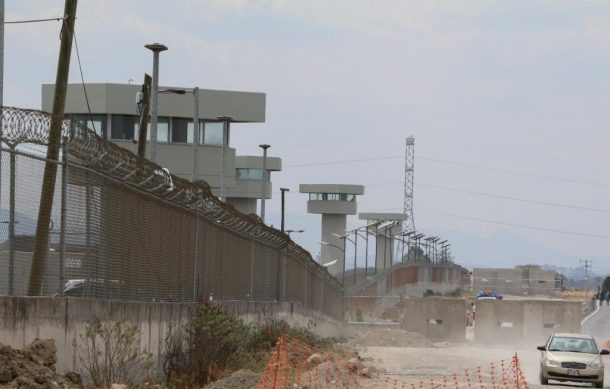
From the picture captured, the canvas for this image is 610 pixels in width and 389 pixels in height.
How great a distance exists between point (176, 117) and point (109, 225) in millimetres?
48598

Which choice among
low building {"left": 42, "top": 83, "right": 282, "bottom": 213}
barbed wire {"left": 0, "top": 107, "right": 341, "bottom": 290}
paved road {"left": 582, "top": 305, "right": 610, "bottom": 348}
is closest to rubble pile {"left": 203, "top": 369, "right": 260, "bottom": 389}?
barbed wire {"left": 0, "top": 107, "right": 341, "bottom": 290}

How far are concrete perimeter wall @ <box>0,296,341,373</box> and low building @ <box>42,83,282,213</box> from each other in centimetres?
4260

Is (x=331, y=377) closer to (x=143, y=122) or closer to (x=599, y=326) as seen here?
(x=143, y=122)

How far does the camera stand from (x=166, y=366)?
20906 mm

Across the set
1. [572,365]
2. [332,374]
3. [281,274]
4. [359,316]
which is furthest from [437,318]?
[332,374]

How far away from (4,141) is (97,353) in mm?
3454

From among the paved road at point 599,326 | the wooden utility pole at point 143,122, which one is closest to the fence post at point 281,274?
the wooden utility pole at point 143,122

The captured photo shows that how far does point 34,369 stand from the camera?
1356 centimetres

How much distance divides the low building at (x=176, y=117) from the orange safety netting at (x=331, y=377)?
28.9 m

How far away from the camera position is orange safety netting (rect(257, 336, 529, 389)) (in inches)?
911

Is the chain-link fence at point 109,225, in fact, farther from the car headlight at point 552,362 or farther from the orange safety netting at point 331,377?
the car headlight at point 552,362

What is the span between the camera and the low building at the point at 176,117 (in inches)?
2554

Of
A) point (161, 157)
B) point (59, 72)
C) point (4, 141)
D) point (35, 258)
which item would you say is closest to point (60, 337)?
point (35, 258)

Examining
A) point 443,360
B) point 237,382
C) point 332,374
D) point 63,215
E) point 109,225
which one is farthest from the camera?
point 443,360
